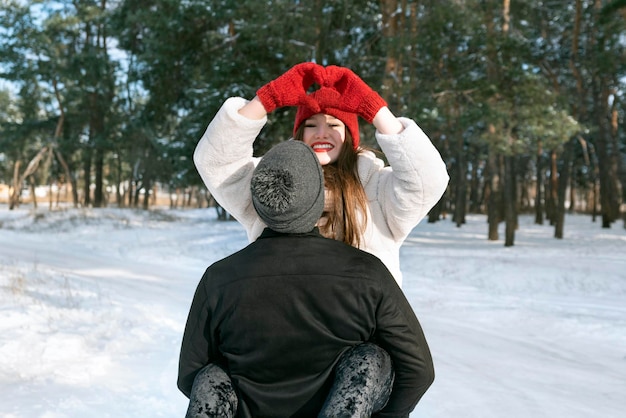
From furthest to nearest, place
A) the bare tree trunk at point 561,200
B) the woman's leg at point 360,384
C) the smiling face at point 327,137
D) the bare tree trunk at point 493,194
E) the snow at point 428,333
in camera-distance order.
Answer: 1. the bare tree trunk at point 561,200
2. the bare tree trunk at point 493,194
3. the snow at point 428,333
4. the smiling face at point 327,137
5. the woman's leg at point 360,384

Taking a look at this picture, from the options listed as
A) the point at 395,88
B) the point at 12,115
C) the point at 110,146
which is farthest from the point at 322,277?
the point at 12,115

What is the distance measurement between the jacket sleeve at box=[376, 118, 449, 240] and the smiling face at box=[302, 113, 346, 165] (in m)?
0.28

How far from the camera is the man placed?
5.65ft

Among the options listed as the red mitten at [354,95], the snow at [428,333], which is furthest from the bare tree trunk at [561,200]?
→ the red mitten at [354,95]

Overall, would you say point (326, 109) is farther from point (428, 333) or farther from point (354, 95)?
point (428, 333)

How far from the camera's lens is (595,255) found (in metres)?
12.4

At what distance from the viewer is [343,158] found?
2209 millimetres

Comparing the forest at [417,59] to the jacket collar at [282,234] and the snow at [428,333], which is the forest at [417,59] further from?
the jacket collar at [282,234]

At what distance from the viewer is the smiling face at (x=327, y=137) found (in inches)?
86.9

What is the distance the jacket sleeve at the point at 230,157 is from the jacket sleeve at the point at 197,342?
1.58ft

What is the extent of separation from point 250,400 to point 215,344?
0.23 meters

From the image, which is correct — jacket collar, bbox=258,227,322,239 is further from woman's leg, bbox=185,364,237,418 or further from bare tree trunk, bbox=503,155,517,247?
bare tree trunk, bbox=503,155,517,247

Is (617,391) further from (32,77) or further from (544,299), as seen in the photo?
(32,77)

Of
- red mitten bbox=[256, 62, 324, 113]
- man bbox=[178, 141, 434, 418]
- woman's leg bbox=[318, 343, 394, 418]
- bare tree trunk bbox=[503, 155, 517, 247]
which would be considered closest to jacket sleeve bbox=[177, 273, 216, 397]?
man bbox=[178, 141, 434, 418]
